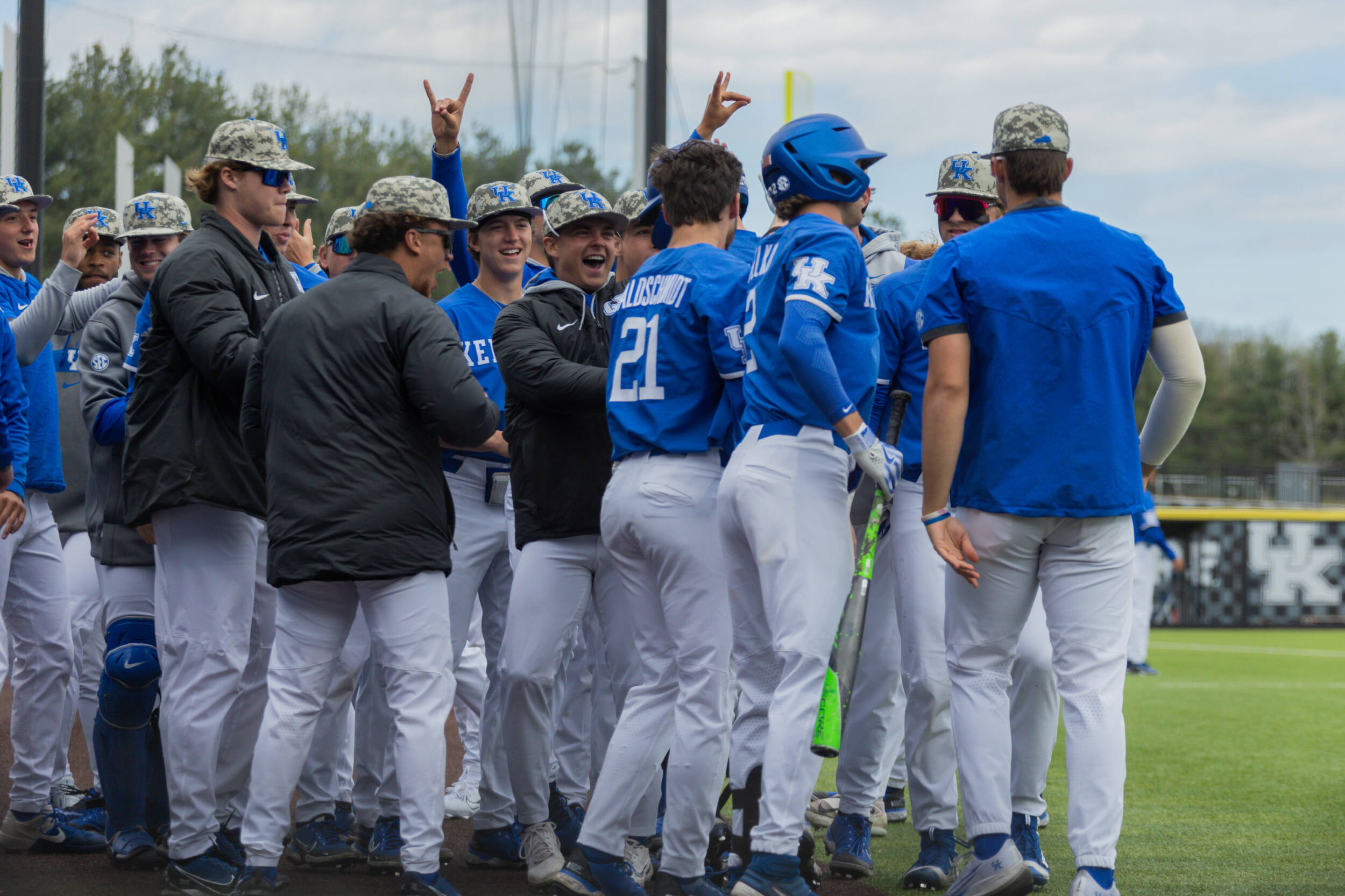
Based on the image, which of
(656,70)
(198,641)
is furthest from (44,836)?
(656,70)

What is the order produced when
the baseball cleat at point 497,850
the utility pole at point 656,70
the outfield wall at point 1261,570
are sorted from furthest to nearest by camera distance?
the outfield wall at point 1261,570
the utility pole at point 656,70
the baseball cleat at point 497,850

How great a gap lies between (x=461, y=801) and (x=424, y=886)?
190 centimetres

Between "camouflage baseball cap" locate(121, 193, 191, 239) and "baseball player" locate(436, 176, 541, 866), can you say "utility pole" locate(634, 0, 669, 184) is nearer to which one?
"baseball player" locate(436, 176, 541, 866)

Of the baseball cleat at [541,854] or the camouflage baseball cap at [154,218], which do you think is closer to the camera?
the baseball cleat at [541,854]

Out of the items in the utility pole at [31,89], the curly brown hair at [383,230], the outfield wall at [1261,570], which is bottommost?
the outfield wall at [1261,570]

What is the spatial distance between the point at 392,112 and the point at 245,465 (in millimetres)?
12392

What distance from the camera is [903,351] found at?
4867 mm

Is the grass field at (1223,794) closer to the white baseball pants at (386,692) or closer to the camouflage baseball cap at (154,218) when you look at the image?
the white baseball pants at (386,692)

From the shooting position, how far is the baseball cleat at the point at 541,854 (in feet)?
14.0

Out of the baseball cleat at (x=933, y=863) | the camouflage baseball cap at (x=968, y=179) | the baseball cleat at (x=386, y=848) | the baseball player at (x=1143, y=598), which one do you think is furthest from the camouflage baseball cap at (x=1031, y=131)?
the baseball player at (x=1143, y=598)

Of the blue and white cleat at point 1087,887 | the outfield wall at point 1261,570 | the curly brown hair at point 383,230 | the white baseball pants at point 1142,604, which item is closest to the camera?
the blue and white cleat at point 1087,887

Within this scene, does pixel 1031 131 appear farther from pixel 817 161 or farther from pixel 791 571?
pixel 791 571

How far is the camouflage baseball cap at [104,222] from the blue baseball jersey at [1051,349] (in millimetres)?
3738

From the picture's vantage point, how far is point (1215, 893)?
4.24 m
